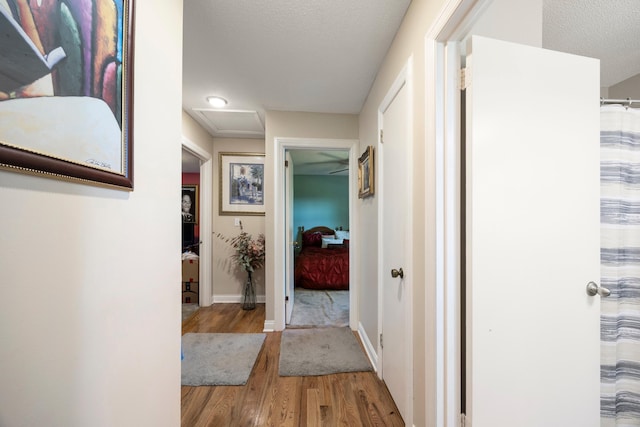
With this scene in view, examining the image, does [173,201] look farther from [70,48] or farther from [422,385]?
[422,385]

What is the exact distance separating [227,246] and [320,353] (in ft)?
6.71

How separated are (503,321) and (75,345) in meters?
1.43

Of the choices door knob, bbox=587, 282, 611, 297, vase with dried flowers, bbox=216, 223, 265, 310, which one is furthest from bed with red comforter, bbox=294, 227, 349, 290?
door knob, bbox=587, 282, 611, 297

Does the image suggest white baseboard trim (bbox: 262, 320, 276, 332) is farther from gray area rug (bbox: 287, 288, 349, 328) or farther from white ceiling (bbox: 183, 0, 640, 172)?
white ceiling (bbox: 183, 0, 640, 172)

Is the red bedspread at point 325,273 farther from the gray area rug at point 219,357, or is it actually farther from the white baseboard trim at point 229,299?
the gray area rug at point 219,357

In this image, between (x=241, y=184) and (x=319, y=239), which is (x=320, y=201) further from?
(x=241, y=184)

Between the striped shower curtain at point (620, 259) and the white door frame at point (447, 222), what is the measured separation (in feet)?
3.04

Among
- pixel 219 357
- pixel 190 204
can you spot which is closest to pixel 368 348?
pixel 219 357

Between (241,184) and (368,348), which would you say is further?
(241,184)

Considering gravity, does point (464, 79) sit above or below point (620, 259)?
above

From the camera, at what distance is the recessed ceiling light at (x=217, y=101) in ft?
7.33

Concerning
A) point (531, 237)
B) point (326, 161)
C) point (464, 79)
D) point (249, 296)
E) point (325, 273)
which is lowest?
point (249, 296)

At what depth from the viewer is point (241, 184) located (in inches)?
131

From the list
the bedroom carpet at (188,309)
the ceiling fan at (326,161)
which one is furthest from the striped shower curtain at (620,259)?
the bedroom carpet at (188,309)
